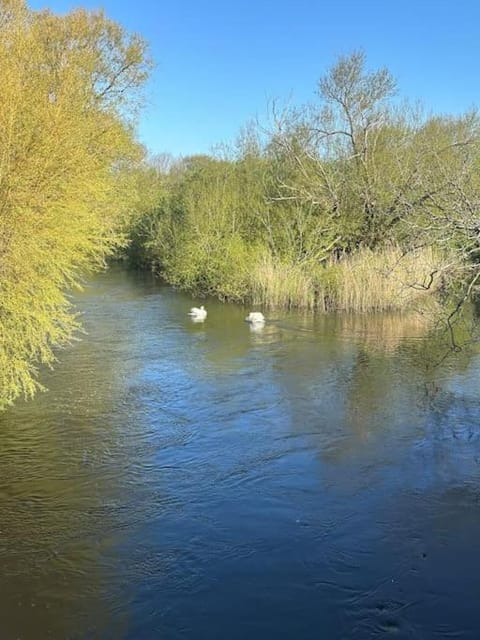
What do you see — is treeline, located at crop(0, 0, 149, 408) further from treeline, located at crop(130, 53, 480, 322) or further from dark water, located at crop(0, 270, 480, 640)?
treeline, located at crop(130, 53, 480, 322)

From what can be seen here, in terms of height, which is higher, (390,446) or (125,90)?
(125,90)

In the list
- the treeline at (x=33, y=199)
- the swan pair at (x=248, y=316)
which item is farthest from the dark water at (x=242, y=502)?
the swan pair at (x=248, y=316)

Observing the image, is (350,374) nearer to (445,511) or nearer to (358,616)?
(445,511)

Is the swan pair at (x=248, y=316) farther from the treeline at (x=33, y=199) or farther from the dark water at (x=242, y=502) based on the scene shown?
the treeline at (x=33, y=199)

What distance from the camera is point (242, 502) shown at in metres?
6.54

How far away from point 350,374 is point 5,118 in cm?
682

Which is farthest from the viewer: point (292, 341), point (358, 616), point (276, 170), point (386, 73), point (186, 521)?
point (276, 170)

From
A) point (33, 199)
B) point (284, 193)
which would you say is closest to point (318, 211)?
point (284, 193)

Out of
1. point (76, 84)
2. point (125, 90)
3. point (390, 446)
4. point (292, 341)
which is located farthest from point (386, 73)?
point (390, 446)

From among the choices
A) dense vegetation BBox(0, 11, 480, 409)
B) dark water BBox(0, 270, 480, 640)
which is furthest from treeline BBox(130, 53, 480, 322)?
dark water BBox(0, 270, 480, 640)

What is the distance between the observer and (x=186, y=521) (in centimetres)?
613

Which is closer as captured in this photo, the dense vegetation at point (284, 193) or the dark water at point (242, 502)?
the dark water at point (242, 502)

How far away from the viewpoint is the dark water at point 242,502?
483 centimetres

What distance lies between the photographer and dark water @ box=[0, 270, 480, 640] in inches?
190
